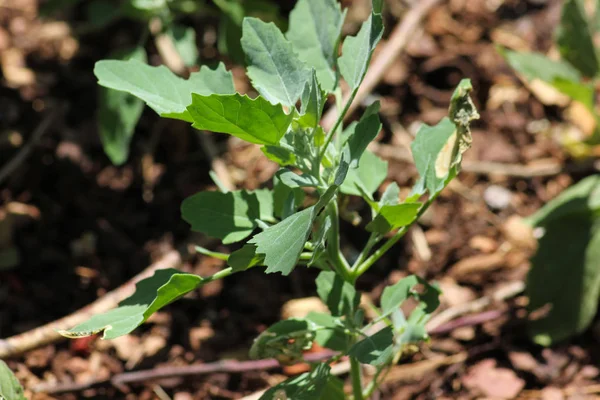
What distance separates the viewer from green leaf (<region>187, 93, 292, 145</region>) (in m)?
1.26

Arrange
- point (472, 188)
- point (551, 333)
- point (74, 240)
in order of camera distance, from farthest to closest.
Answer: point (472, 188)
point (74, 240)
point (551, 333)

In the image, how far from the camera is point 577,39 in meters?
2.59

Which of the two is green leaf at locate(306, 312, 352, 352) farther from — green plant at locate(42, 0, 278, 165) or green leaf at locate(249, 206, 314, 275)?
green plant at locate(42, 0, 278, 165)

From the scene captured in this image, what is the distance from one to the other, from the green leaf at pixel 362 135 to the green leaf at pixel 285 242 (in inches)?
7.5

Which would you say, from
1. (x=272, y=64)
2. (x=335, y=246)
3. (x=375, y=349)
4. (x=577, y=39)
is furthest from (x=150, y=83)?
(x=577, y=39)

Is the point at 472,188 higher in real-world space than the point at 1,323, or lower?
higher

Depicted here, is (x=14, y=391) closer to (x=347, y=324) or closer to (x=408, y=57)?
(x=347, y=324)

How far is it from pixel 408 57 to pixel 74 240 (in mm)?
1491

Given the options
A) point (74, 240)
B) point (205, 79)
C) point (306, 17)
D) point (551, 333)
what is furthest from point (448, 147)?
point (74, 240)

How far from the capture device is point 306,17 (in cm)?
169

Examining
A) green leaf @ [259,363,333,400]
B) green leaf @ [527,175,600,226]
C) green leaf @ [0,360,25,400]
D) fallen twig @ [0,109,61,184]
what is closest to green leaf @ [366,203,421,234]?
green leaf @ [259,363,333,400]

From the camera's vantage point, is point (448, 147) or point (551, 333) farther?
point (551, 333)

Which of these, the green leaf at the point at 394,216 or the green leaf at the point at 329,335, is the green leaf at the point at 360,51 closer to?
the green leaf at the point at 394,216

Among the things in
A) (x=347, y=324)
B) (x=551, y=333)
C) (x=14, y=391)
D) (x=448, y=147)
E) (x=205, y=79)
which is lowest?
(x=551, y=333)
